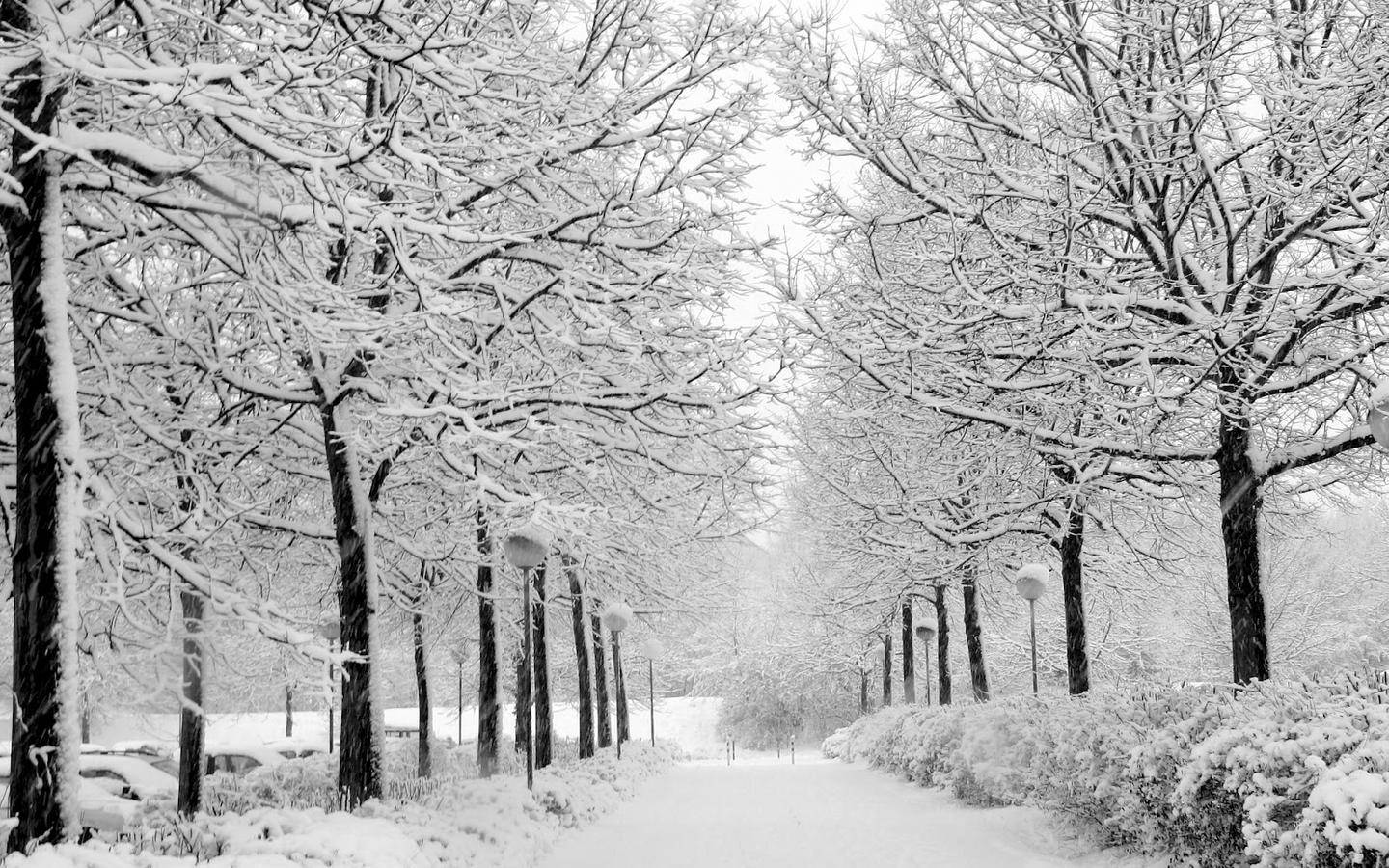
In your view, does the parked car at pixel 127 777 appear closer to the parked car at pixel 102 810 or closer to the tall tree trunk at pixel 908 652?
the parked car at pixel 102 810

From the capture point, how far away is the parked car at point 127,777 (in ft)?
50.4

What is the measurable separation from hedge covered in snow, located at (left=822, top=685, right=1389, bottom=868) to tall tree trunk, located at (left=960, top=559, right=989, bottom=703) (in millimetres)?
7371

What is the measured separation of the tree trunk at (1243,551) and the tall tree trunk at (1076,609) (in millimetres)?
4696

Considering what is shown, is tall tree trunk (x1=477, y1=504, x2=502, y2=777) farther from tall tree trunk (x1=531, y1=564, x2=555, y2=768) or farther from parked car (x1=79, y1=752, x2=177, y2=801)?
parked car (x1=79, y1=752, x2=177, y2=801)

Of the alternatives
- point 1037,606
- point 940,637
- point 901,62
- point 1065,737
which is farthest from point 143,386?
point 1037,606

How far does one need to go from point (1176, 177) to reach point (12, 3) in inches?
353

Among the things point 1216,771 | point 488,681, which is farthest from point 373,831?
point 488,681

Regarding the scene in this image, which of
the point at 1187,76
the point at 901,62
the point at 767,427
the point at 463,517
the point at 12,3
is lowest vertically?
the point at 463,517

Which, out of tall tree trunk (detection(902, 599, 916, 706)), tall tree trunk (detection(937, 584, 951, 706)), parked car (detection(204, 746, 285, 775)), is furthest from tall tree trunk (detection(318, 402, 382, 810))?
tall tree trunk (detection(902, 599, 916, 706))

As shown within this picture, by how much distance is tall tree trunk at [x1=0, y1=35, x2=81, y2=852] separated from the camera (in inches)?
192

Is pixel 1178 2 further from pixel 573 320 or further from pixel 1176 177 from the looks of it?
pixel 573 320

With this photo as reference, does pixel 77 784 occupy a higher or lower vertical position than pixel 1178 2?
lower

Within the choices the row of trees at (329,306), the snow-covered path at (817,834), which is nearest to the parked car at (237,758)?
the snow-covered path at (817,834)

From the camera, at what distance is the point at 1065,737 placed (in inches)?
359
